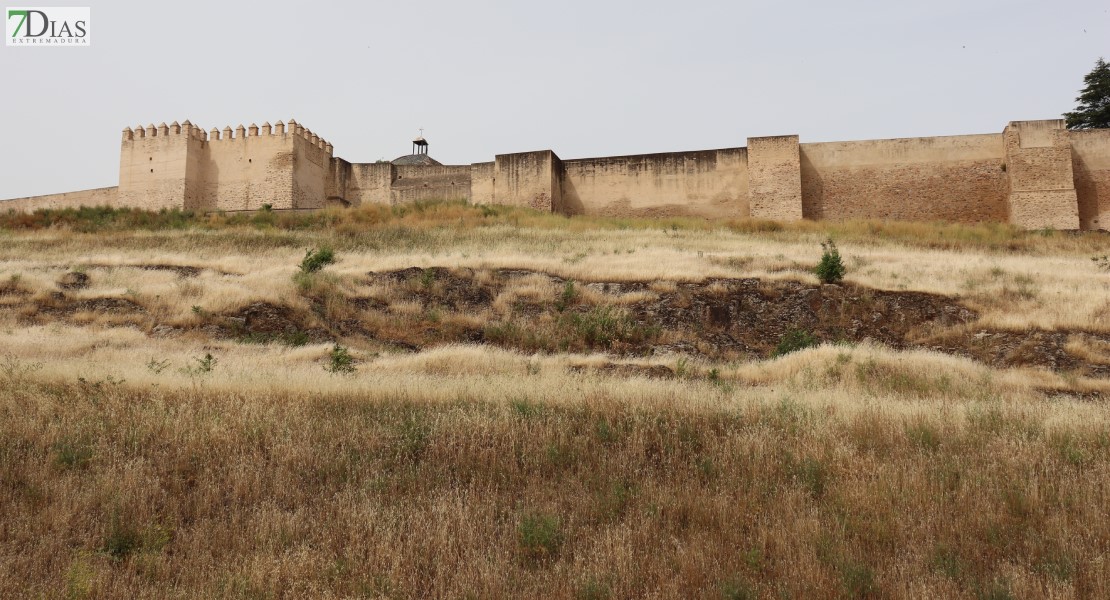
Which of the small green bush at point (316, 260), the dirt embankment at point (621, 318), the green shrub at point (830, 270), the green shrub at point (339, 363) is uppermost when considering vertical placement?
the small green bush at point (316, 260)

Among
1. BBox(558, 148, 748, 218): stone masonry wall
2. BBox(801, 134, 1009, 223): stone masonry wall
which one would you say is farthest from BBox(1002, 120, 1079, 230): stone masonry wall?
BBox(558, 148, 748, 218): stone masonry wall

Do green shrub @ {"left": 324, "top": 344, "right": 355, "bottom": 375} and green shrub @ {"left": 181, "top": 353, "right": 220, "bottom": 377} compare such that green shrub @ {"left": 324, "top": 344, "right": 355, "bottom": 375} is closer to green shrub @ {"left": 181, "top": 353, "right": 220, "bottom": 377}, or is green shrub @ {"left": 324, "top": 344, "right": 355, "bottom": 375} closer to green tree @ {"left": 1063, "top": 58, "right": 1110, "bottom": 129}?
green shrub @ {"left": 181, "top": 353, "right": 220, "bottom": 377}

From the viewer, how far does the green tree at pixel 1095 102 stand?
28.6 m

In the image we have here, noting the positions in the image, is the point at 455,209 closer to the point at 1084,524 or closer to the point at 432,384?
the point at 432,384

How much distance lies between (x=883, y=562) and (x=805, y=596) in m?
0.55

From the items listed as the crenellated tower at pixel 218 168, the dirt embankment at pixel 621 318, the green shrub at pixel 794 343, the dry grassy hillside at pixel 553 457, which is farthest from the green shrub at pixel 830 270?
the crenellated tower at pixel 218 168

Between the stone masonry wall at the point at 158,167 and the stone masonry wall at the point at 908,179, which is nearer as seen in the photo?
the stone masonry wall at the point at 908,179

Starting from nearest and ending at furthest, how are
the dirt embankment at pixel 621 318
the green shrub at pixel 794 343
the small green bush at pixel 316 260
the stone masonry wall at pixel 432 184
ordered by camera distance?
the green shrub at pixel 794 343 < the dirt embankment at pixel 621 318 < the small green bush at pixel 316 260 < the stone masonry wall at pixel 432 184

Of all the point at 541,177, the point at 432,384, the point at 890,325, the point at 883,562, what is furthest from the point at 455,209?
the point at 883,562

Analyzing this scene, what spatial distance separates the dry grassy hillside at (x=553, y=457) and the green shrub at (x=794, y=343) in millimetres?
44

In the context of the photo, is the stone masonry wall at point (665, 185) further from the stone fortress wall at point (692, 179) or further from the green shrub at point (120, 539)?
the green shrub at point (120, 539)

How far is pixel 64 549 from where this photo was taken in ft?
11.6

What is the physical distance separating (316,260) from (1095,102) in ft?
104

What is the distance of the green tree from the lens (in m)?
28.6
